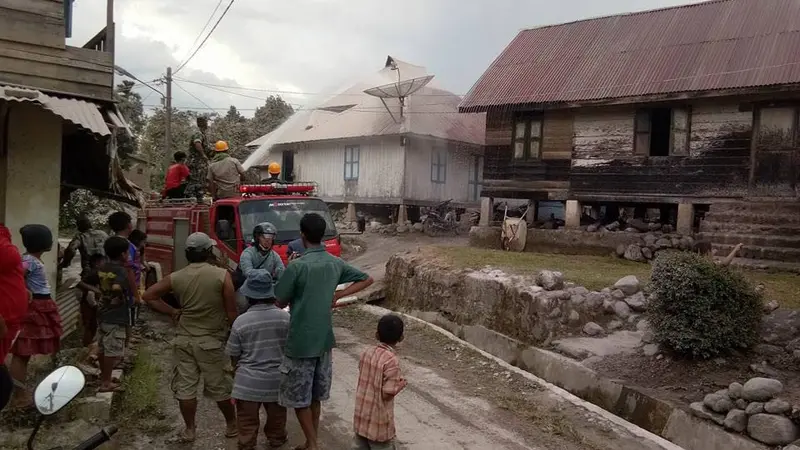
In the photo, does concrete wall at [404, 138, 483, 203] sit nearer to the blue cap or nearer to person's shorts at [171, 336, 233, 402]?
person's shorts at [171, 336, 233, 402]

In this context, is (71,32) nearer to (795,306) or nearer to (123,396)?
(123,396)

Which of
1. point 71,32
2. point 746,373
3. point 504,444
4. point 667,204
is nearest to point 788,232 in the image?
point 667,204

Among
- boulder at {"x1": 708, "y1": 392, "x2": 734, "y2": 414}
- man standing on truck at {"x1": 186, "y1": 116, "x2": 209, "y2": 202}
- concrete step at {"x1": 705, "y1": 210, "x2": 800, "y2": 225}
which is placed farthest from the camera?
concrete step at {"x1": 705, "y1": 210, "x2": 800, "y2": 225}

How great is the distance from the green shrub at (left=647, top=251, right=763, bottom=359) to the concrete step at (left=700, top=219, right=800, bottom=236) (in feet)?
18.6

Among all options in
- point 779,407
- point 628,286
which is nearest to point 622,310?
point 628,286

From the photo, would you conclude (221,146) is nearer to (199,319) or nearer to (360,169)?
(199,319)

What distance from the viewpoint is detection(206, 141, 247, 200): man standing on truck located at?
10.6m

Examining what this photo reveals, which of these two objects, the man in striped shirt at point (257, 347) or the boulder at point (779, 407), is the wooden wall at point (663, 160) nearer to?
the boulder at point (779, 407)

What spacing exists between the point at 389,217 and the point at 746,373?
754 inches

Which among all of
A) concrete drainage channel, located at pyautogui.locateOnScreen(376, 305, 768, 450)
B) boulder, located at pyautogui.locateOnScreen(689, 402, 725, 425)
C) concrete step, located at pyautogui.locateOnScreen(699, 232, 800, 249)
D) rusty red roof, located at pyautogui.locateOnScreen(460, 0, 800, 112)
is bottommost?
concrete drainage channel, located at pyautogui.locateOnScreen(376, 305, 768, 450)

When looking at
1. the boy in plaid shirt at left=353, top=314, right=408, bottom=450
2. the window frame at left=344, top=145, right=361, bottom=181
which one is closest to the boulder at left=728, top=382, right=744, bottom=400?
the boy in plaid shirt at left=353, top=314, right=408, bottom=450

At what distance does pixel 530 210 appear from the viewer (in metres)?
17.3

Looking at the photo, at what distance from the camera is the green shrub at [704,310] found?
720cm

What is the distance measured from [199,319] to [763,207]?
12.6 metres
